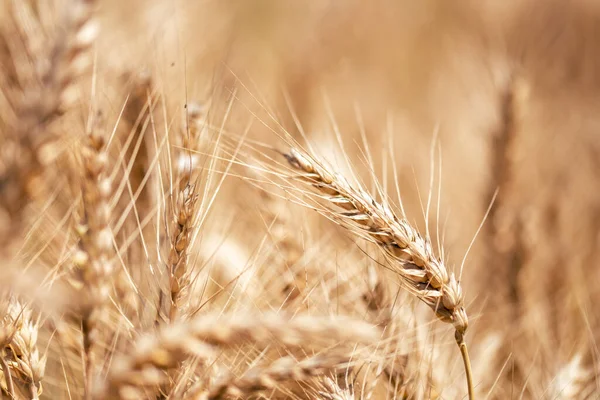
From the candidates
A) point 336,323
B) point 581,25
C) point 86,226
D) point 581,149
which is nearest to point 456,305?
point 336,323

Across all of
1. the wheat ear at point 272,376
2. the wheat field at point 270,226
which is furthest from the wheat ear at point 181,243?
the wheat ear at point 272,376

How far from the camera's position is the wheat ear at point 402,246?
2.16 ft

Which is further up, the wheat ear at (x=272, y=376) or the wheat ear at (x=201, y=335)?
the wheat ear at (x=201, y=335)

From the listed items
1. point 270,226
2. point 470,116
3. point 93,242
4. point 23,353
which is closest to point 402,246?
point 270,226

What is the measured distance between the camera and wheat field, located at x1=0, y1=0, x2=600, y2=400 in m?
0.51

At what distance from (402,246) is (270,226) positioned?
0.72ft

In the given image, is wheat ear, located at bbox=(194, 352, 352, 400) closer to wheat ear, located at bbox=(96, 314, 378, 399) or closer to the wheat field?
the wheat field

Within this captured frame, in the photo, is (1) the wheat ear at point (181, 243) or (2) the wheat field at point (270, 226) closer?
(2) the wheat field at point (270, 226)

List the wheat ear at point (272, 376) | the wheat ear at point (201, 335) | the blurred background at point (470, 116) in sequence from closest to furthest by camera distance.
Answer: the wheat ear at point (201, 335), the wheat ear at point (272, 376), the blurred background at point (470, 116)

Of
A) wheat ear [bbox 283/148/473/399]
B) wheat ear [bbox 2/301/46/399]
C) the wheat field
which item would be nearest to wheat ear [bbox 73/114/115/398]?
the wheat field

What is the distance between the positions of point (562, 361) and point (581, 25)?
2870mm

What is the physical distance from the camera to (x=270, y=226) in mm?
799

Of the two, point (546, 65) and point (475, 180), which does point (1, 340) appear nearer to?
point (475, 180)

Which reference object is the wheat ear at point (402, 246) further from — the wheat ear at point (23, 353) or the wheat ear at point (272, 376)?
the wheat ear at point (23, 353)
